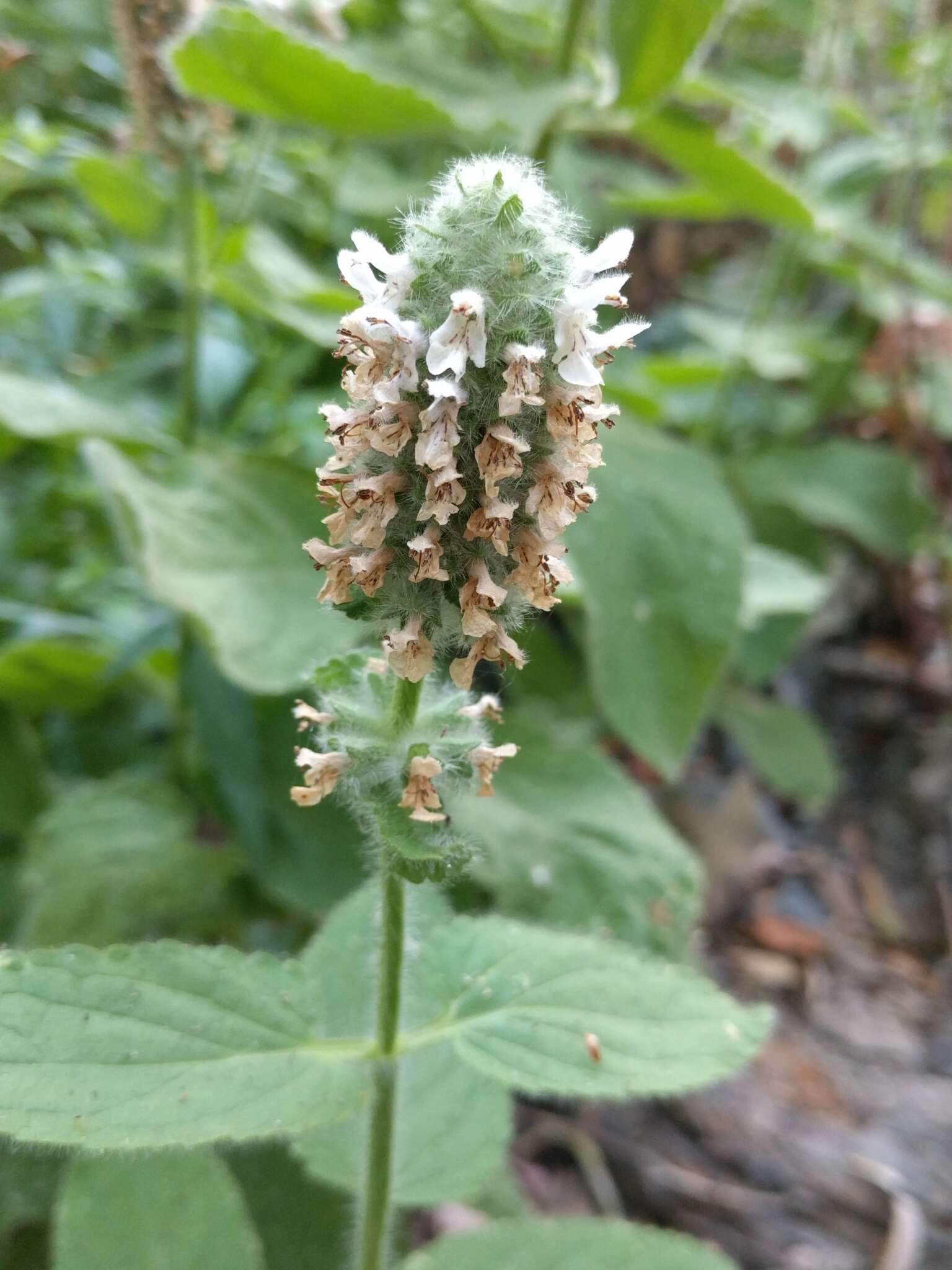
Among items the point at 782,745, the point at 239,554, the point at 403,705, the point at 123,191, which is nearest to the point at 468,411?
the point at 403,705

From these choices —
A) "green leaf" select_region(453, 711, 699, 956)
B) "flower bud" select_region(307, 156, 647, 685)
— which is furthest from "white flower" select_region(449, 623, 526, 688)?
"green leaf" select_region(453, 711, 699, 956)

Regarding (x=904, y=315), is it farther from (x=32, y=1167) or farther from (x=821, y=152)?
(x=32, y=1167)

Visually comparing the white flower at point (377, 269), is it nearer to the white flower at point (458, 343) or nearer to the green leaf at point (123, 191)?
the white flower at point (458, 343)

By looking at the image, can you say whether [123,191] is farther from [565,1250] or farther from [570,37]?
[565,1250]

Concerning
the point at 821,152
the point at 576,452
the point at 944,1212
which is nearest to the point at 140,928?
the point at 576,452

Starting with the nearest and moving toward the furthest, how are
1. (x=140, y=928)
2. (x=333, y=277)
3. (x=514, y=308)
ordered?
(x=514, y=308) < (x=140, y=928) < (x=333, y=277)

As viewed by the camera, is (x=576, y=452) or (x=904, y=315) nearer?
(x=576, y=452)
